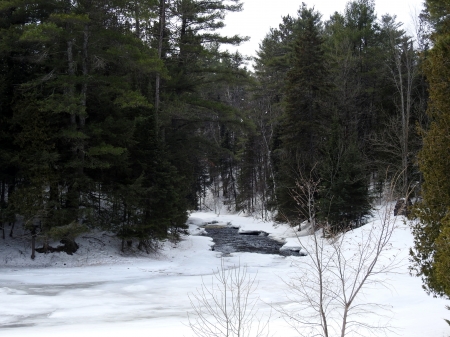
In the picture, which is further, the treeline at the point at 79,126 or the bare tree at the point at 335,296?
the treeline at the point at 79,126

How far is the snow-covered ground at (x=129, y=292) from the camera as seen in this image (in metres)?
8.03

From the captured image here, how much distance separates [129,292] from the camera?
1174 centimetres

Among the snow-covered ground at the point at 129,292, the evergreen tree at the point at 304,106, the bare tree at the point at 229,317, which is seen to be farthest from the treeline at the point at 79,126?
the evergreen tree at the point at 304,106

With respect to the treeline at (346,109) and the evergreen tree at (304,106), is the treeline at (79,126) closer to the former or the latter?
the treeline at (346,109)

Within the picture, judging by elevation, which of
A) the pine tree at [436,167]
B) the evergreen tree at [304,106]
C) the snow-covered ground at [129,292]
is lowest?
the snow-covered ground at [129,292]

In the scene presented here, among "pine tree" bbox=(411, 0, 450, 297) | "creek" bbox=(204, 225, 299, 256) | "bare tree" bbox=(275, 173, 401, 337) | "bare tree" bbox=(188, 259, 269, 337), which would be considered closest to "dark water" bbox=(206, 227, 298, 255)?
"creek" bbox=(204, 225, 299, 256)

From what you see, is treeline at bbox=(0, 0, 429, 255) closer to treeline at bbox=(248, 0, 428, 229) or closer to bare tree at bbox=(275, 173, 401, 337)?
treeline at bbox=(248, 0, 428, 229)

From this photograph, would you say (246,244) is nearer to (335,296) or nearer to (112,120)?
(112,120)

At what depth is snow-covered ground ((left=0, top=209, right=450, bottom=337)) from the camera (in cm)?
803

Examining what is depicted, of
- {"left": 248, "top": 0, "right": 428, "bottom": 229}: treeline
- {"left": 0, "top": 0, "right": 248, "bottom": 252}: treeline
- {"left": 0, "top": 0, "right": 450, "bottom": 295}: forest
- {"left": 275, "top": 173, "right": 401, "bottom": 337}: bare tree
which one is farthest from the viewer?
{"left": 248, "top": 0, "right": 428, "bottom": 229}: treeline

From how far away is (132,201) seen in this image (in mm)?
16703

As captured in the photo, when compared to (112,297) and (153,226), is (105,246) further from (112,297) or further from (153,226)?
(112,297)

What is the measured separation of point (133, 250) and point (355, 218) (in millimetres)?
12632

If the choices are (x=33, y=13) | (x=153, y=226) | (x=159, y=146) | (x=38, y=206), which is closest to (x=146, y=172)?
(x=159, y=146)
